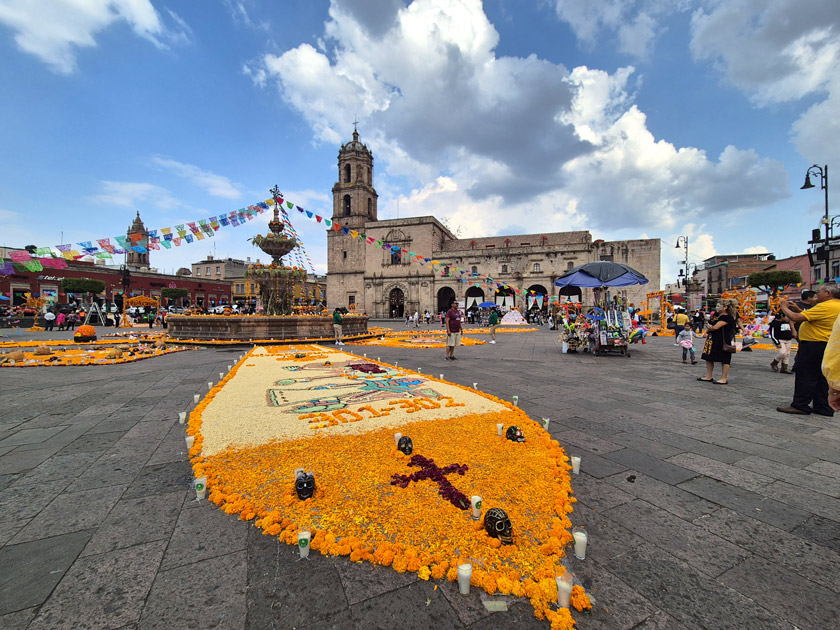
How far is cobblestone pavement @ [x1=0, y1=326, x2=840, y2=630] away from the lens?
5.41 ft

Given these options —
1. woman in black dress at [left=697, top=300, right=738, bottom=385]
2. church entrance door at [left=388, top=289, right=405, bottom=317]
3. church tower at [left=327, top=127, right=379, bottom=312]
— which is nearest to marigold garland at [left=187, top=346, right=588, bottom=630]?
woman in black dress at [left=697, top=300, right=738, bottom=385]

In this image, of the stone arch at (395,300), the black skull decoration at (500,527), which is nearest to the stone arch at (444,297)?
the stone arch at (395,300)

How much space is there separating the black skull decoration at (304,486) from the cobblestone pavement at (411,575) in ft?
1.32

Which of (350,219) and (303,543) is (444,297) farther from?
(303,543)

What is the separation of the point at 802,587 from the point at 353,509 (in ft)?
8.25

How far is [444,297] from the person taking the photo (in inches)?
1756

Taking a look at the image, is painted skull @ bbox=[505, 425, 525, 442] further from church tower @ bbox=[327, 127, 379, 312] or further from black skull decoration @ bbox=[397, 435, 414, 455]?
church tower @ bbox=[327, 127, 379, 312]

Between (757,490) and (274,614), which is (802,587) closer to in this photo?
(757,490)

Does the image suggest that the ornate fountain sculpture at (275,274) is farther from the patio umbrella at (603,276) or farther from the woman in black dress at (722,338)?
the woman in black dress at (722,338)

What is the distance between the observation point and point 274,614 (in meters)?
1.63

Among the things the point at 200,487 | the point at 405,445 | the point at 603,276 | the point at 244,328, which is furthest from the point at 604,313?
the point at 244,328

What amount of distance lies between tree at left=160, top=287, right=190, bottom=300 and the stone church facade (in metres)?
19.6

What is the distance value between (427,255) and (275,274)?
2873 centimetres

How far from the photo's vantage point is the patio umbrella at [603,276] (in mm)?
10797
